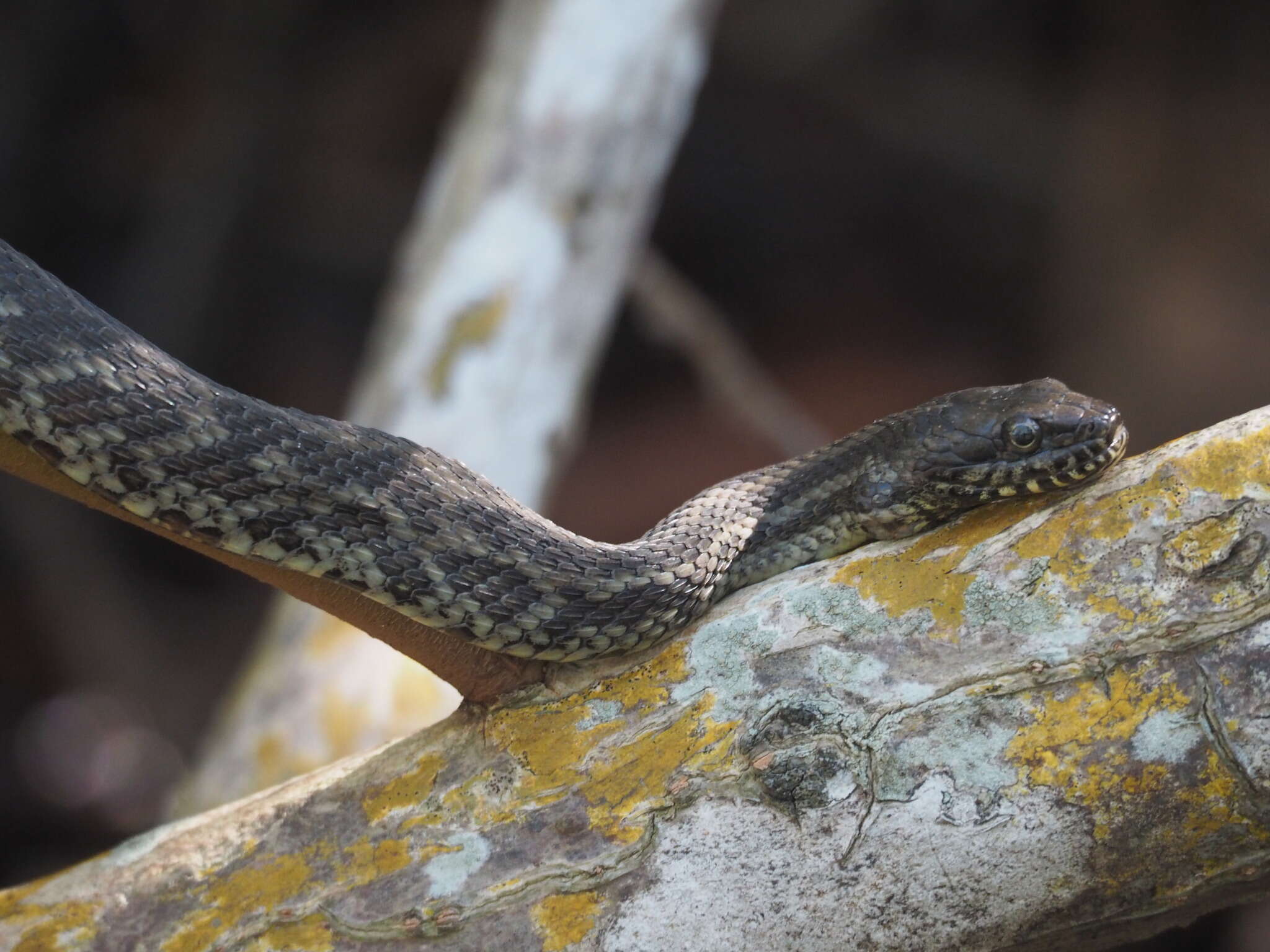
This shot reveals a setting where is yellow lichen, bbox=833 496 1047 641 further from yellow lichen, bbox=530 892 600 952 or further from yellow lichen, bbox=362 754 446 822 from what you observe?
yellow lichen, bbox=362 754 446 822

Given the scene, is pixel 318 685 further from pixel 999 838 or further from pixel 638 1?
pixel 638 1

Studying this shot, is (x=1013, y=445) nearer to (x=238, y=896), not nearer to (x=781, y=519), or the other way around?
(x=781, y=519)

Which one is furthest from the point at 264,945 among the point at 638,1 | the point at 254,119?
the point at 254,119

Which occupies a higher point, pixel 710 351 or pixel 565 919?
pixel 710 351

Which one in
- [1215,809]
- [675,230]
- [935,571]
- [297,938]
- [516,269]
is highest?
[675,230]

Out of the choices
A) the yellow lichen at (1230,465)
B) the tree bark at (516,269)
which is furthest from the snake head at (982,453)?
the tree bark at (516,269)

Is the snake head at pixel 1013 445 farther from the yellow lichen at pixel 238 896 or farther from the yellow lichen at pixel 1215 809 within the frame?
the yellow lichen at pixel 238 896

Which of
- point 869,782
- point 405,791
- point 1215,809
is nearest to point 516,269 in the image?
point 405,791

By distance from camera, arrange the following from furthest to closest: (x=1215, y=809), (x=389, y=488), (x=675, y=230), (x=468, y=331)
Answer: (x=675, y=230), (x=468, y=331), (x=389, y=488), (x=1215, y=809)
